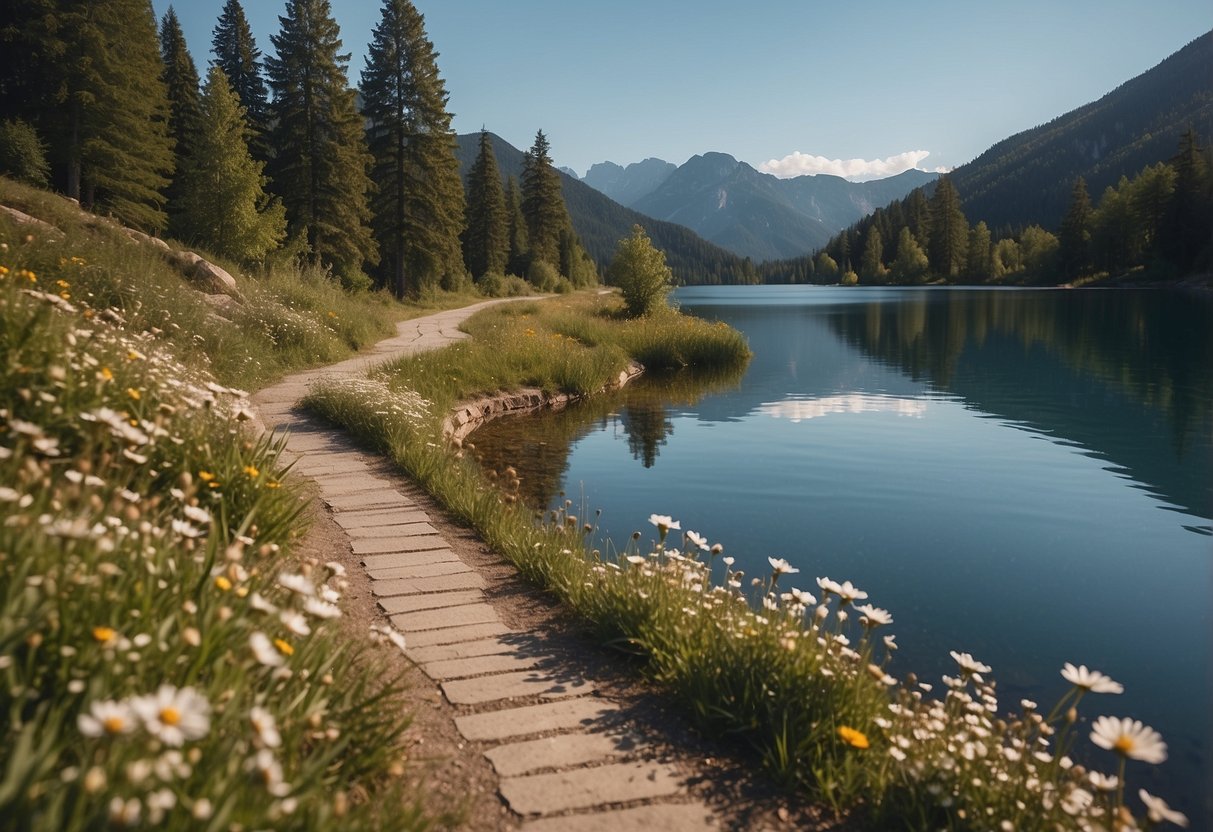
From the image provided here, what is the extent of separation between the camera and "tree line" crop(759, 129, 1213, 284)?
202 ft

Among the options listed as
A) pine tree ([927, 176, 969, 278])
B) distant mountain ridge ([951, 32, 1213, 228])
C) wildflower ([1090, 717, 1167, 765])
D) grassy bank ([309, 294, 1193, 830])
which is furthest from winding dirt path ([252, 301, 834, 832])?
distant mountain ridge ([951, 32, 1213, 228])

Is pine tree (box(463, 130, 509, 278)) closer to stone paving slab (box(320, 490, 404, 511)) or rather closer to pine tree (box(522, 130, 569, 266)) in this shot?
pine tree (box(522, 130, 569, 266))

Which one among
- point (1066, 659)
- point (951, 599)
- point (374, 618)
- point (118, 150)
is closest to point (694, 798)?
point (374, 618)

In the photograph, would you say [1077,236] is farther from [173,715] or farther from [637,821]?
[173,715]

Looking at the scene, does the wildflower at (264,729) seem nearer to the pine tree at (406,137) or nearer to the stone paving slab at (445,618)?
the stone paving slab at (445,618)

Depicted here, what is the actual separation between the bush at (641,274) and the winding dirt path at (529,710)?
2501cm

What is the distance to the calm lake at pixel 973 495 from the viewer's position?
18.8 ft

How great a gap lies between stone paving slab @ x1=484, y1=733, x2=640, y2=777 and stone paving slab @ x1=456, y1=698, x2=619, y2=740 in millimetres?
80

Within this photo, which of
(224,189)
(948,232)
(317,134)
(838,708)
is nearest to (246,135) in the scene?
(317,134)

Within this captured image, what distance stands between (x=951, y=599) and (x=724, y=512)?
2.86 m

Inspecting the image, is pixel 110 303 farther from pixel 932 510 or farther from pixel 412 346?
pixel 932 510

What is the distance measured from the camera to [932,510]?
9.16 meters

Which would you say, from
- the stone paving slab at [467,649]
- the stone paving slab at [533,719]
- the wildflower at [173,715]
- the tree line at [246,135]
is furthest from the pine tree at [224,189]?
the wildflower at [173,715]

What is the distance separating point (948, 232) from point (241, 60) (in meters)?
84.8
